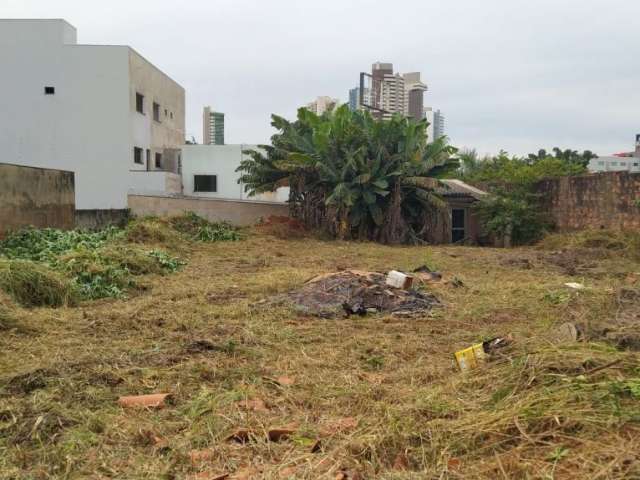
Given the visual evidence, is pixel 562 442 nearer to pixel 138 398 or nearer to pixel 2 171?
pixel 138 398

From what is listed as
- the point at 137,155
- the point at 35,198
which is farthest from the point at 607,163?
the point at 35,198

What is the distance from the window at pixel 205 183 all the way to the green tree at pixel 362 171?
22.3 ft

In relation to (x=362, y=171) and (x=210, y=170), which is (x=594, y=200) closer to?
(x=362, y=171)

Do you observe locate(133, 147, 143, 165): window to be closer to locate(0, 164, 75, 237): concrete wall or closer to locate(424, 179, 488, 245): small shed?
locate(0, 164, 75, 237): concrete wall

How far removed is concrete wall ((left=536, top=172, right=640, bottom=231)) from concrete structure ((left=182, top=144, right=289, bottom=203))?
40.1ft

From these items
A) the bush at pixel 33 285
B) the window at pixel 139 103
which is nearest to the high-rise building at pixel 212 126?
the window at pixel 139 103

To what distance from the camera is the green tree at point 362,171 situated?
16.8 metres

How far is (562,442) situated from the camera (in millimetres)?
2646

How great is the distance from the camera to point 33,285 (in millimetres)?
6836

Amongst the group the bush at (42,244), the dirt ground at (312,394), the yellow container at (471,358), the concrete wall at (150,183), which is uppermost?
the concrete wall at (150,183)

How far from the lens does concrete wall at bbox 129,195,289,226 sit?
1795 cm

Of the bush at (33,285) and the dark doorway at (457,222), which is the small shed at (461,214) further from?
the bush at (33,285)

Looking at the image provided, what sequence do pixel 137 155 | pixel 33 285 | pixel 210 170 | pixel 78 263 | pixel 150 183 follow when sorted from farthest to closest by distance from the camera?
1. pixel 210 170
2. pixel 137 155
3. pixel 150 183
4. pixel 78 263
5. pixel 33 285

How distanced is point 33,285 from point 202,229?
957 cm
